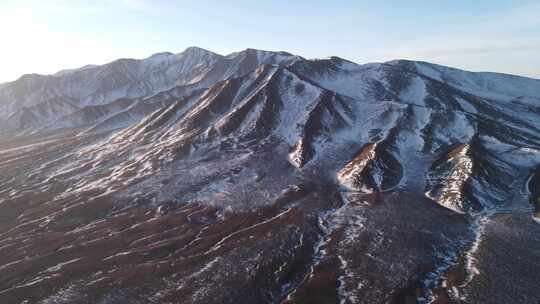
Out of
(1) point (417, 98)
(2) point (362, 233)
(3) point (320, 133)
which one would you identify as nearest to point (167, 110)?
(3) point (320, 133)

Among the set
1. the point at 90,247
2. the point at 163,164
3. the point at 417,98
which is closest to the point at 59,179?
the point at 163,164

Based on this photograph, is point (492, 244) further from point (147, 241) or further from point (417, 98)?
point (417, 98)

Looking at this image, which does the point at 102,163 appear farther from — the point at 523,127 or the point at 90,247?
the point at 523,127

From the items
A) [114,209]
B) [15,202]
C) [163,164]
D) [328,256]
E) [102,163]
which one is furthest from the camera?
[102,163]

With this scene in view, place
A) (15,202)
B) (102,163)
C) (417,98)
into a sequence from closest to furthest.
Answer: (15,202), (102,163), (417,98)

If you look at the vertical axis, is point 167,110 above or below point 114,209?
above

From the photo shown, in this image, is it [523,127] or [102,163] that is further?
[523,127]
